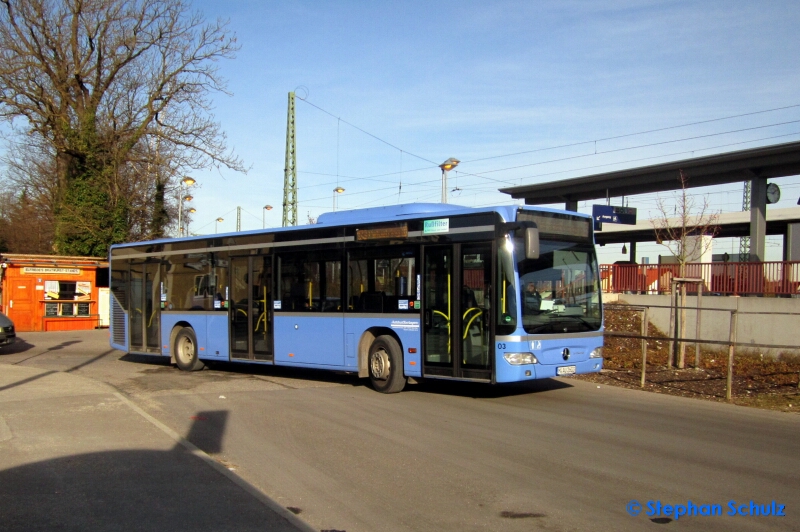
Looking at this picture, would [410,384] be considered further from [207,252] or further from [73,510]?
[73,510]

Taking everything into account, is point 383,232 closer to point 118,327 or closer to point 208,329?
point 208,329

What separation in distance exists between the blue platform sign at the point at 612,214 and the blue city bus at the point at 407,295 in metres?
18.2

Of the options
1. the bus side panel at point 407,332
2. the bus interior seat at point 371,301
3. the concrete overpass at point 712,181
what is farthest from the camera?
the concrete overpass at point 712,181

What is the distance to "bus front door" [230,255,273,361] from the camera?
1484 centimetres

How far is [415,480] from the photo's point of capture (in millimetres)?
6875

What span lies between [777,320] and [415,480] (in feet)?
50.3

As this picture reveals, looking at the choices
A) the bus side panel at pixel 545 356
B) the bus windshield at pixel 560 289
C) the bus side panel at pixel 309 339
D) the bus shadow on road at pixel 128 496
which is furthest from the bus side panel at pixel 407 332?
the bus shadow on road at pixel 128 496

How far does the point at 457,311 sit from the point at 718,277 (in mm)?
13137

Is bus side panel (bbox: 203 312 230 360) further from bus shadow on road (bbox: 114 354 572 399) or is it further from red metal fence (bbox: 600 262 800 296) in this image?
red metal fence (bbox: 600 262 800 296)

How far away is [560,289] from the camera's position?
1139 centimetres

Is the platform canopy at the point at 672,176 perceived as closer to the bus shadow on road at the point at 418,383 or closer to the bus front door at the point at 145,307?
the bus shadow on road at the point at 418,383

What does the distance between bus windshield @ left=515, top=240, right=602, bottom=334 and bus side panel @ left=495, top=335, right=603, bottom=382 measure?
7.7 inches

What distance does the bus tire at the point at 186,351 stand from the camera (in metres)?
16.7

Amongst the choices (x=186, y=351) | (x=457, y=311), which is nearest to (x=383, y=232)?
(x=457, y=311)
